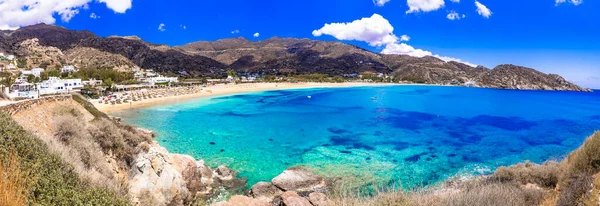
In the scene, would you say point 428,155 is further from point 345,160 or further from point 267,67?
point 267,67

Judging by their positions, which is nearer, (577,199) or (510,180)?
(577,199)

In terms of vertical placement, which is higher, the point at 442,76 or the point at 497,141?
the point at 442,76

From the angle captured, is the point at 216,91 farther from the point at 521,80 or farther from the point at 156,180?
the point at 521,80

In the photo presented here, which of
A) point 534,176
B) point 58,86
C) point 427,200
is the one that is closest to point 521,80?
point 534,176

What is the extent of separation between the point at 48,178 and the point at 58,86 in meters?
51.9

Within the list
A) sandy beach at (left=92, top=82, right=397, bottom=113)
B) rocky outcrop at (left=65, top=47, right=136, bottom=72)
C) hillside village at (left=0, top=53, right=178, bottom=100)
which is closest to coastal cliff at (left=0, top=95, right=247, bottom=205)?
hillside village at (left=0, top=53, right=178, bottom=100)

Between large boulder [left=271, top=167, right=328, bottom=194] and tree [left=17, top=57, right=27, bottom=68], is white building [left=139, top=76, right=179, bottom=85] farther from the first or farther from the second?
large boulder [left=271, top=167, right=328, bottom=194]

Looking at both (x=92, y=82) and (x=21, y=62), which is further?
(x=21, y=62)

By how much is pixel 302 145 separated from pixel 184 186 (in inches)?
445

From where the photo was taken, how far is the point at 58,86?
4422cm

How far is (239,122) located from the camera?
31.8 m

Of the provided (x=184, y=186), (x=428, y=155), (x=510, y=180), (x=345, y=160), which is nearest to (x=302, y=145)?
(x=345, y=160)

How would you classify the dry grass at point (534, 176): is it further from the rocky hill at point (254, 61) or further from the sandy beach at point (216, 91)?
the rocky hill at point (254, 61)

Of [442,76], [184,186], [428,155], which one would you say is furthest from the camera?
[442,76]
